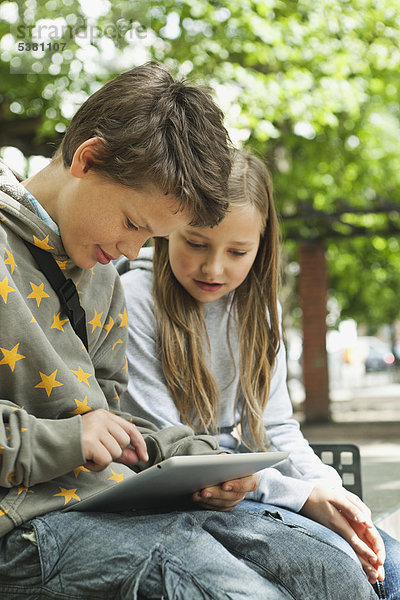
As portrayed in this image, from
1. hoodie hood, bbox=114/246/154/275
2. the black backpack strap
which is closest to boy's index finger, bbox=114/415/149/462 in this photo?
the black backpack strap

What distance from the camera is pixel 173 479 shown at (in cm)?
177

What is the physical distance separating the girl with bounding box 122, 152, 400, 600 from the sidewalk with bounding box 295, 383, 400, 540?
806mm

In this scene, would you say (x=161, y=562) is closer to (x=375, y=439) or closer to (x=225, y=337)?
(x=225, y=337)

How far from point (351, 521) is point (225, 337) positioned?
2.52ft

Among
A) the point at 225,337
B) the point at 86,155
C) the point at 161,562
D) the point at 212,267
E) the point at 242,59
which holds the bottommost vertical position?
the point at 242,59

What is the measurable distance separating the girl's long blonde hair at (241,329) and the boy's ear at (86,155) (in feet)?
2.60

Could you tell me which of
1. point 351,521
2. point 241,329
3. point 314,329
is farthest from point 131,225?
point 314,329

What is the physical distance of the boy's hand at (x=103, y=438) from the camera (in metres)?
1.78

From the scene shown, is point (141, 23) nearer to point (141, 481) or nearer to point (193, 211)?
point (193, 211)

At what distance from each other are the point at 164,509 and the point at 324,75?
7.24 metres

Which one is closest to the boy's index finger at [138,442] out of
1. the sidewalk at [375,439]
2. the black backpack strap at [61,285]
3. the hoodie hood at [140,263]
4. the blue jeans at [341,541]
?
the black backpack strap at [61,285]

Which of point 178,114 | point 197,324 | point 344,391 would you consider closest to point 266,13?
point 197,324

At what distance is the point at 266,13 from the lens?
8000 mm

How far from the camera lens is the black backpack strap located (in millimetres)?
1998
